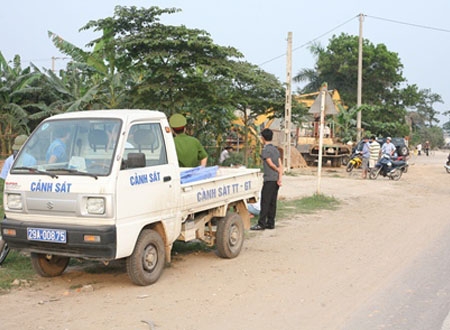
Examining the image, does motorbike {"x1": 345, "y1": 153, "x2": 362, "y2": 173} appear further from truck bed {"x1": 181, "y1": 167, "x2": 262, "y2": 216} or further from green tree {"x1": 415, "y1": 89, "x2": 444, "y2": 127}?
green tree {"x1": 415, "y1": 89, "x2": 444, "y2": 127}

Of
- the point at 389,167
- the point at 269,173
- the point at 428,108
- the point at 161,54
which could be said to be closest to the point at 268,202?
the point at 269,173

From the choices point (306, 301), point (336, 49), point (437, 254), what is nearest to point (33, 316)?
point (306, 301)

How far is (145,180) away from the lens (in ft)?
19.0

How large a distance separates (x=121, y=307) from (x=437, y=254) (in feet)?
16.0

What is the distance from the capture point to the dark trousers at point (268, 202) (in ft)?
31.1

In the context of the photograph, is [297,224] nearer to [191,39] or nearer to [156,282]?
[156,282]

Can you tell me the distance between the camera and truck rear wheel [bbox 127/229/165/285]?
572cm

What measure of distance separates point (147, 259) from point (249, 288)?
120 cm

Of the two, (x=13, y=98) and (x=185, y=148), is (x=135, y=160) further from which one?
(x=13, y=98)

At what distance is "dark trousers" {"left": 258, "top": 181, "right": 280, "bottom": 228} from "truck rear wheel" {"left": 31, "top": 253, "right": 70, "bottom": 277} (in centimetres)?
405

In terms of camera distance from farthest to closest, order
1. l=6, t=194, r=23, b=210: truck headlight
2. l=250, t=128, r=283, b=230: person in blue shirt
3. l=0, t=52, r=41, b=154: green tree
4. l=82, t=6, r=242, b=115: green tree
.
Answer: l=0, t=52, r=41, b=154: green tree
l=82, t=6, r=242, b=115: green tree
l=250, t=128, r=283, b=230: person in blue shirt
l=6, t=194, r=23, b=210: truck headlight

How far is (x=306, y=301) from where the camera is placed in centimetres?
545

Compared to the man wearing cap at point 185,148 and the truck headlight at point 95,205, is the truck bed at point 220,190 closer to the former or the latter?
the man wearing cap at point 185,148


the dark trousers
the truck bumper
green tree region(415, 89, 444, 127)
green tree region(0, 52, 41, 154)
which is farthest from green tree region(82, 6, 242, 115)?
green tree region(415, 89, 444, 127)
